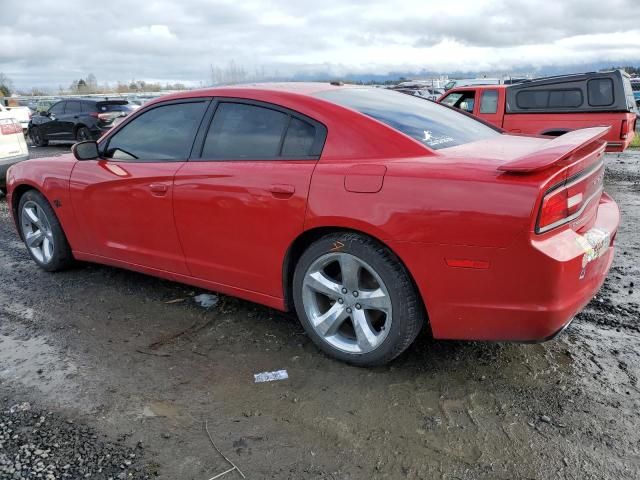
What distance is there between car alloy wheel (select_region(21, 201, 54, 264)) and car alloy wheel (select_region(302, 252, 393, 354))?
2745 mm

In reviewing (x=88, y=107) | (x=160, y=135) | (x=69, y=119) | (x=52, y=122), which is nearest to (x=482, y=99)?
(x=160, y=135)

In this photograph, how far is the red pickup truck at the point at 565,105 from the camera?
922cm

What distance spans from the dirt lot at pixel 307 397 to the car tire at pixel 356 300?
15 cm

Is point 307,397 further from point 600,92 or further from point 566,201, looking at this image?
point 600,92

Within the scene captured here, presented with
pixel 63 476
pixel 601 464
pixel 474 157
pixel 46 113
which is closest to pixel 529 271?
pixel 474 157

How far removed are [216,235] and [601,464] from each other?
2324 mm

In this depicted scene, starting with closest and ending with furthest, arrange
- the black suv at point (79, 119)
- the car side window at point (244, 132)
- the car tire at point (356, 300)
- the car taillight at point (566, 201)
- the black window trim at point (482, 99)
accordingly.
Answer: the car taillight at point (566, 201) → the car tire at point (356, 300) → the car side window at point (244, 132) → the black window trim at point (482, 99) → the black suv at point (79, 119)

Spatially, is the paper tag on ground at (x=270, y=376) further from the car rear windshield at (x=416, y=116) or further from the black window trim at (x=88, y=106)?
the black window trim at (x=88, y=106)

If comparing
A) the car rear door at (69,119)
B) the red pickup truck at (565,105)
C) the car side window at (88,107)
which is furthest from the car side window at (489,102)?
the car rear door at (69,119)

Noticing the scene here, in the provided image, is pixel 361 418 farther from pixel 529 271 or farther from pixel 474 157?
pixel 474 157

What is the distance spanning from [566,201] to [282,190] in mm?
1438

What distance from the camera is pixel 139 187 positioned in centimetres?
363

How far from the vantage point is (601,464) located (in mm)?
2156

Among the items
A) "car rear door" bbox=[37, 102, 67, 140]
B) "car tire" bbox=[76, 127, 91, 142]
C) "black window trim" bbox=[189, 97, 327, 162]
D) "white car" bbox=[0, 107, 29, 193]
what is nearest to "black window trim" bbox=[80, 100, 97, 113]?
"car tire" bbox=[76, 127, 91, 142]
